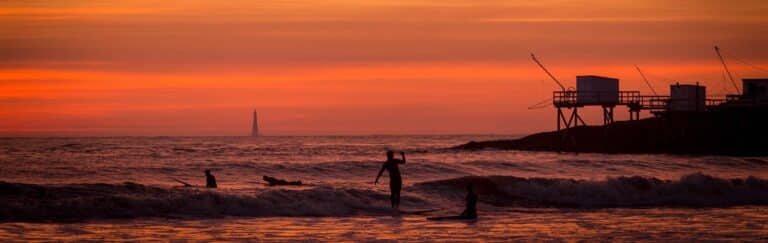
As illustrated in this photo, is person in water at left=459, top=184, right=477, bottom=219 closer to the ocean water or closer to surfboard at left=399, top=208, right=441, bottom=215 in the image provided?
the ocean water

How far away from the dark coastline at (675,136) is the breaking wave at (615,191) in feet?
109

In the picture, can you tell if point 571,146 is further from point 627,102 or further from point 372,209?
point 372,209

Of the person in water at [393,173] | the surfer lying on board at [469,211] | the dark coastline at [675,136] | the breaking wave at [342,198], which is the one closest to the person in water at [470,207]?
the surfer lying on board at [469,211]

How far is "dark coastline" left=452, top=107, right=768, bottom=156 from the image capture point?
69625 mm

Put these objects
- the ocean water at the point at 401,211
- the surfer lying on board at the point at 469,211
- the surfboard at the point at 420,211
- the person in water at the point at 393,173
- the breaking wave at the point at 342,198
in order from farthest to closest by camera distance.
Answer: the surfboard at the point at 420,211, the person in water at the point at 393,173, the breaking wave at the point at 342,198, the surfer lying on board at the point at 469,211, the ocean water at the point at 401,211

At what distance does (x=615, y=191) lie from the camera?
1368 inches

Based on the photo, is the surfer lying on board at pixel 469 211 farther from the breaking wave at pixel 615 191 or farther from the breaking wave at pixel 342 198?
the breaking wave at pixel 615 191

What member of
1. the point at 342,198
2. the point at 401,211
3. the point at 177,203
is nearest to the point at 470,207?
the point at 401,211

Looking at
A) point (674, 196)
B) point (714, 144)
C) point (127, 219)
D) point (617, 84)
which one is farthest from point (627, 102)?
point (127, 219)

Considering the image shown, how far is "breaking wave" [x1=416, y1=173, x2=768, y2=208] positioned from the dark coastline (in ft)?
109

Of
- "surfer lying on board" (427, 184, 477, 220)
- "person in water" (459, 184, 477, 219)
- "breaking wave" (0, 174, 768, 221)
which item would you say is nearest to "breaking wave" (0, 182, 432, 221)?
"breaking wave" (0, 174, 768, 221)

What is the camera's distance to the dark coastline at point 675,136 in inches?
2741

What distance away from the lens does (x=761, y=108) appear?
66250 mm

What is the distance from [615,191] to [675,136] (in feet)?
134
